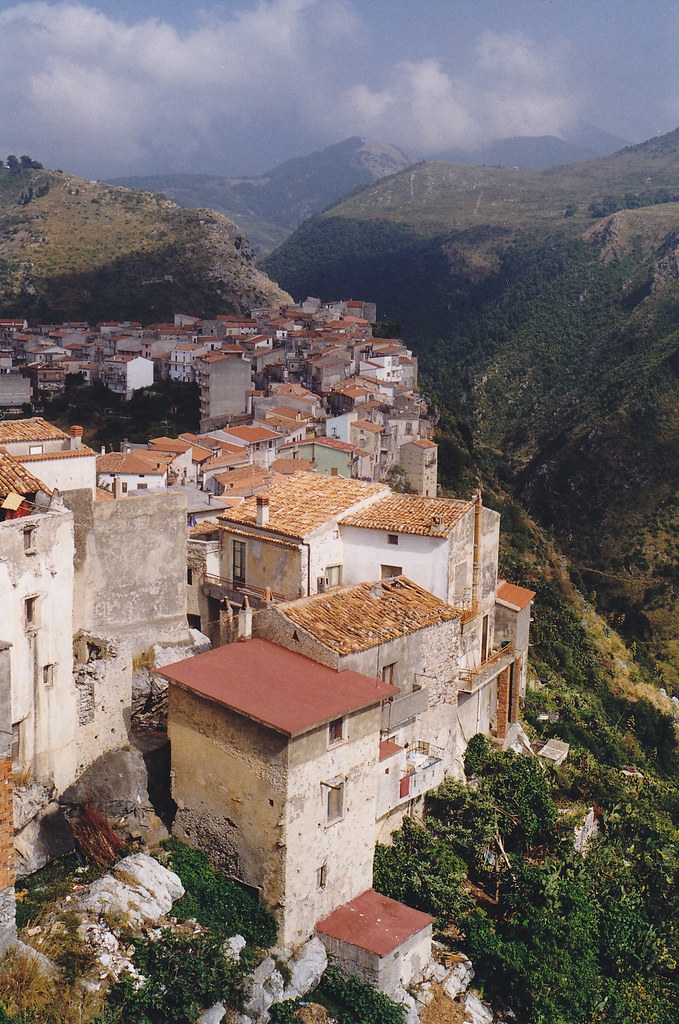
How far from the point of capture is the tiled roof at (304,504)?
22.5 metres

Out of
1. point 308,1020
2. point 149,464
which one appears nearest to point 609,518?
point 149,464

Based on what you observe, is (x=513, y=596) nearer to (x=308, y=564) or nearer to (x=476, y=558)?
(x=476, y=558)

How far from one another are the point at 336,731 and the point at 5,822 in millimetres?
5482

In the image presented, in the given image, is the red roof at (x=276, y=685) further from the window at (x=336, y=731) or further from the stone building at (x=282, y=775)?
the window at (x=336, y=731)

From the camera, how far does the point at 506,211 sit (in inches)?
6693

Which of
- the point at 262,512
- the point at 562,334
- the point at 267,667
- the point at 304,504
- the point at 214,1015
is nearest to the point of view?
the point at 214,1015

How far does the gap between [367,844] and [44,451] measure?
1026 centimetres

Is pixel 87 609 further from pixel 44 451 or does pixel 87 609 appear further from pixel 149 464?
pixel 149 464

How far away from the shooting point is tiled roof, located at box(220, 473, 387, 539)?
2245 cm

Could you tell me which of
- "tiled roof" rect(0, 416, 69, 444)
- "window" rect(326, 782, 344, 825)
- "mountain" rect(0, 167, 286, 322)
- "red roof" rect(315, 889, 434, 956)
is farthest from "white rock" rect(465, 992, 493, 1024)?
"mountain" rect(0, 167, 286, 322)

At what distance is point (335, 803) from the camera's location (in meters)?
16.3

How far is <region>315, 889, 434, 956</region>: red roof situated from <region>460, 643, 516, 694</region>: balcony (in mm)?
6256

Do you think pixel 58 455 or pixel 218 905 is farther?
pixel 58 455

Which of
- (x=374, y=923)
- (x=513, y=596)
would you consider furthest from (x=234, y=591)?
(x=513, y=596)
